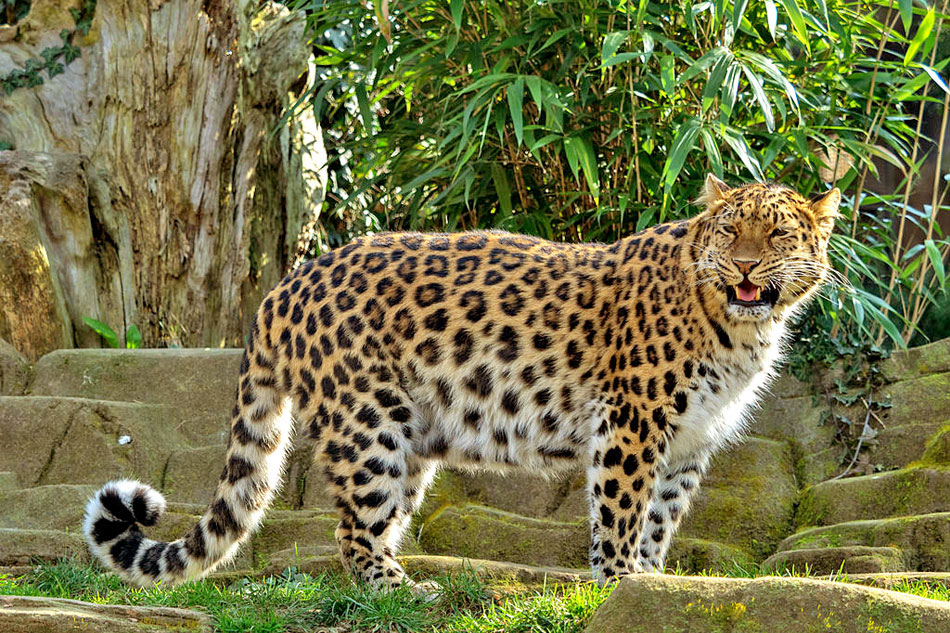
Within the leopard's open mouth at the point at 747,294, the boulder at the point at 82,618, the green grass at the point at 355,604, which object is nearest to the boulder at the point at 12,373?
the green grass at the point at 355,604

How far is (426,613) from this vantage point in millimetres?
5000

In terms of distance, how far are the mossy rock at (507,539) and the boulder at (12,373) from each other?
322cm

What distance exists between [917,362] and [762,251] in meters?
3.26

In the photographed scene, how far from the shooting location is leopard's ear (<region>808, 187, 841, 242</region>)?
5.45m

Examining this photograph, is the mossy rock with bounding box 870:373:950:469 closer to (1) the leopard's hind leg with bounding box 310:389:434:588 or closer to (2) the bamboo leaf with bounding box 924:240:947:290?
(2) the bamboo leaf with bounding box 924:240:947:290

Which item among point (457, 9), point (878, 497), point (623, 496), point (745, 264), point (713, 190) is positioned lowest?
point (878, 497)

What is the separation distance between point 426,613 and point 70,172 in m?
5.52

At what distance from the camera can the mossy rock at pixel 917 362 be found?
7.88 meters

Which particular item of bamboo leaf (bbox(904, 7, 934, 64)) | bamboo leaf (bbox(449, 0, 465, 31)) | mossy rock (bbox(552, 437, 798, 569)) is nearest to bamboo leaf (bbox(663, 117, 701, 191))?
bamboo leaf (bbox(904, 7, 934, 64))

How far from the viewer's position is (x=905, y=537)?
6039mm

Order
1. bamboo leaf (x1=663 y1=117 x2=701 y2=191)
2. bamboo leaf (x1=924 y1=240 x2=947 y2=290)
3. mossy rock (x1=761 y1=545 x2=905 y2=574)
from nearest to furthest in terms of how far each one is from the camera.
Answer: mossy rock (x1=761 y1=545 x2=905 y2=574) → bamboo leaf (x1=663 y1=117 x2=701 y2=191) → bamboo leaf (x1=924 y1=240 x2=947 y2=290)

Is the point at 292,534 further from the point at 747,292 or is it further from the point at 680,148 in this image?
the point at 680,148

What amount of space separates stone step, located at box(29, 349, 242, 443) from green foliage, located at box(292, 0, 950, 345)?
1.81 m

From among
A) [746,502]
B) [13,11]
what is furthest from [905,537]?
[13,11]
